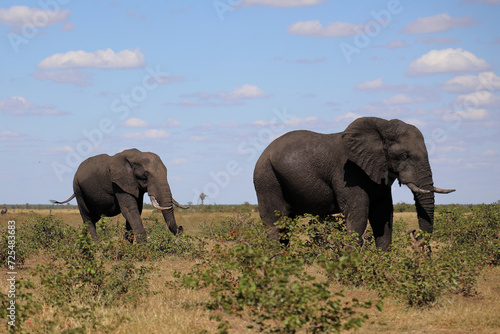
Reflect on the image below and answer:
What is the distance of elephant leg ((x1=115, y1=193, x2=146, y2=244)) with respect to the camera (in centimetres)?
1727

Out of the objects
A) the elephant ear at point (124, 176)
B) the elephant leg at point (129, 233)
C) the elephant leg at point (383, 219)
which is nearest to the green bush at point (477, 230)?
the elephant leg at point (383, 219)

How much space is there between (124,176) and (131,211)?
3.36 ft

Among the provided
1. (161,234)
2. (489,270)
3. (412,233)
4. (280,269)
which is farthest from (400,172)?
(161,234)

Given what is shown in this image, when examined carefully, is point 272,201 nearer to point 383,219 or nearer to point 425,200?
point 383,219

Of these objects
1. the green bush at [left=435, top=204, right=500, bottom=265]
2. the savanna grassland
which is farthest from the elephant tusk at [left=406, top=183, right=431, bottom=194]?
the green bush at [left=435, top=204, right=500, bottom=265]

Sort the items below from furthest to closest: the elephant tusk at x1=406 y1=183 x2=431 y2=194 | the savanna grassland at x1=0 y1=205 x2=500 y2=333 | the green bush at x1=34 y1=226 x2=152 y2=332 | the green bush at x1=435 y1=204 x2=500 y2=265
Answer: the green bush at x1=435 y1=204 x2=500 y2=265
the elephant tusk at x1=406 y1=183 x2=431 y2=194
the green bush at x1=34 y1=226 x2=152 y2=332
the savanna grassland at x1=0 y1=205 x2=500 y2=333

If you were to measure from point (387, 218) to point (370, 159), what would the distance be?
1.40 m

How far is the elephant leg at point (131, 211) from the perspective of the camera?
680 inches

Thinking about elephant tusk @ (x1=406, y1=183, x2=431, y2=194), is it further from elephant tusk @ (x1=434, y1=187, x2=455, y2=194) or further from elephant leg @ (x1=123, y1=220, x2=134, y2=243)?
elephant leg @ (x1=123, y1=220, x2=134, y2=243)

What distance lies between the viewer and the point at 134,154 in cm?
1798

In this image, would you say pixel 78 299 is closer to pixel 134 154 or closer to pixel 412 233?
pixel 412 233

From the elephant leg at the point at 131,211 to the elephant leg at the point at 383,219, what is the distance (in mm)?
7069

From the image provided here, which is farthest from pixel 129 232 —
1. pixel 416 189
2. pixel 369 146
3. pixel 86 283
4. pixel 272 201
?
pixel 416 189

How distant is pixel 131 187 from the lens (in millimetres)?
17844
